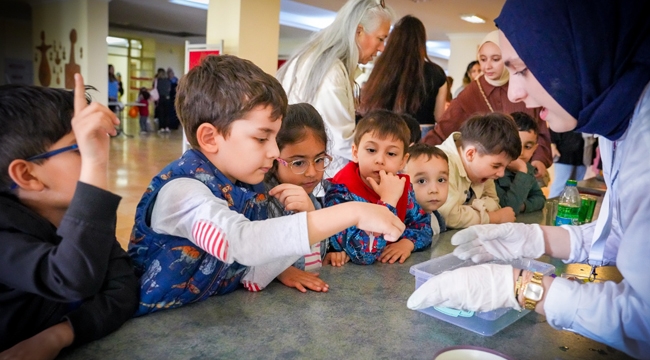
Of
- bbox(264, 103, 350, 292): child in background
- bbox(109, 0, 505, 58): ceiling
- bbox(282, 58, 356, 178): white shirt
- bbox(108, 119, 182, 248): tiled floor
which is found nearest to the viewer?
bbox(264, 103, 350, 292): child in background

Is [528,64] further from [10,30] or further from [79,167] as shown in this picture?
[10,30]

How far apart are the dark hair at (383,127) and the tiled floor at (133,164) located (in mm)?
2239

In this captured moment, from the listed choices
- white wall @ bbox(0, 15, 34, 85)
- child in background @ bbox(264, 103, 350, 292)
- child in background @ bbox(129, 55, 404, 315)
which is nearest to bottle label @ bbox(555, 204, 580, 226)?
child in background @ bbox(264, 103, 350, 292)

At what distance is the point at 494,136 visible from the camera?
1.98 metres

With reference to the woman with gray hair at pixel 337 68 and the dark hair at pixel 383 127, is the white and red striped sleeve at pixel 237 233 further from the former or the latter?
the woman with gray hair at pixel 337 68

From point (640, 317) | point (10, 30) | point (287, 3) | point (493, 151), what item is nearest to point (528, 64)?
point (640, 317)

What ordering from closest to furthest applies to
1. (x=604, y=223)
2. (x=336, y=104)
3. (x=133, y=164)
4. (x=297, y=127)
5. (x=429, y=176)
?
(x=604, y=223) → (x=297, y=127) → (x=429, y=176) → (x=336, y=104) → (x=133, y=164)

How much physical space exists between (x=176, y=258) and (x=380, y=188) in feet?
2.38

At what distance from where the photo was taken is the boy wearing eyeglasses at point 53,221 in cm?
75

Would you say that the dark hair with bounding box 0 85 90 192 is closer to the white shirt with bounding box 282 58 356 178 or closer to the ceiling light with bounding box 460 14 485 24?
the white shirt with bounding box 282 58 356 178

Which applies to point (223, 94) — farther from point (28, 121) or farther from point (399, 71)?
point (399, 71)

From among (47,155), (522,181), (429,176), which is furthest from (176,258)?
(522,181)

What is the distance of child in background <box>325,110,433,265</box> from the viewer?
1.42 metres

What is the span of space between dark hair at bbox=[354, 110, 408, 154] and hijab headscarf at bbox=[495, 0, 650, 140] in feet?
2.27
